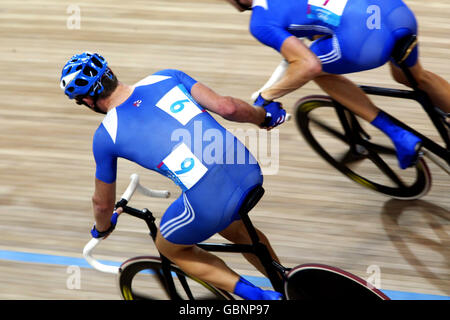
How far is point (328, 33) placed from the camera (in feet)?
9.39

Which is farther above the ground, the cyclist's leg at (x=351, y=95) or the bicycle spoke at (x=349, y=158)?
the cyclist's leg at (x=351, y=95)

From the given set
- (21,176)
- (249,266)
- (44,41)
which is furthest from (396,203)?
(44,41)

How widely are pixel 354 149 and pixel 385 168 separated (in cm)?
20

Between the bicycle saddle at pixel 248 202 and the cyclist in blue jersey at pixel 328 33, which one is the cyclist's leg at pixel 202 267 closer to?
the bicycle saddle at pixel 248 202

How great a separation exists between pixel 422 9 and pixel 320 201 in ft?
7.67

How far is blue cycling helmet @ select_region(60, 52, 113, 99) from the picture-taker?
230 centimetres

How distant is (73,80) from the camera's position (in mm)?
2307

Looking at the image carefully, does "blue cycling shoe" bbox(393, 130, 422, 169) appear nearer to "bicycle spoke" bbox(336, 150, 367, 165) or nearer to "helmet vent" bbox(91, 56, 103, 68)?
"bicycle spoke" bbox(336, 150, 367, 165)

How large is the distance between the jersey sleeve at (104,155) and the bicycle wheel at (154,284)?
0.51 m

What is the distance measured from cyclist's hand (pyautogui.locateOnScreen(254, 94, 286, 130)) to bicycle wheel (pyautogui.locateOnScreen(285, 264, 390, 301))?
594 millimetres

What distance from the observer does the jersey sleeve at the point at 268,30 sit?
2756mm

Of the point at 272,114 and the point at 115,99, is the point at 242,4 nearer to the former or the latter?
the point at 272,114
